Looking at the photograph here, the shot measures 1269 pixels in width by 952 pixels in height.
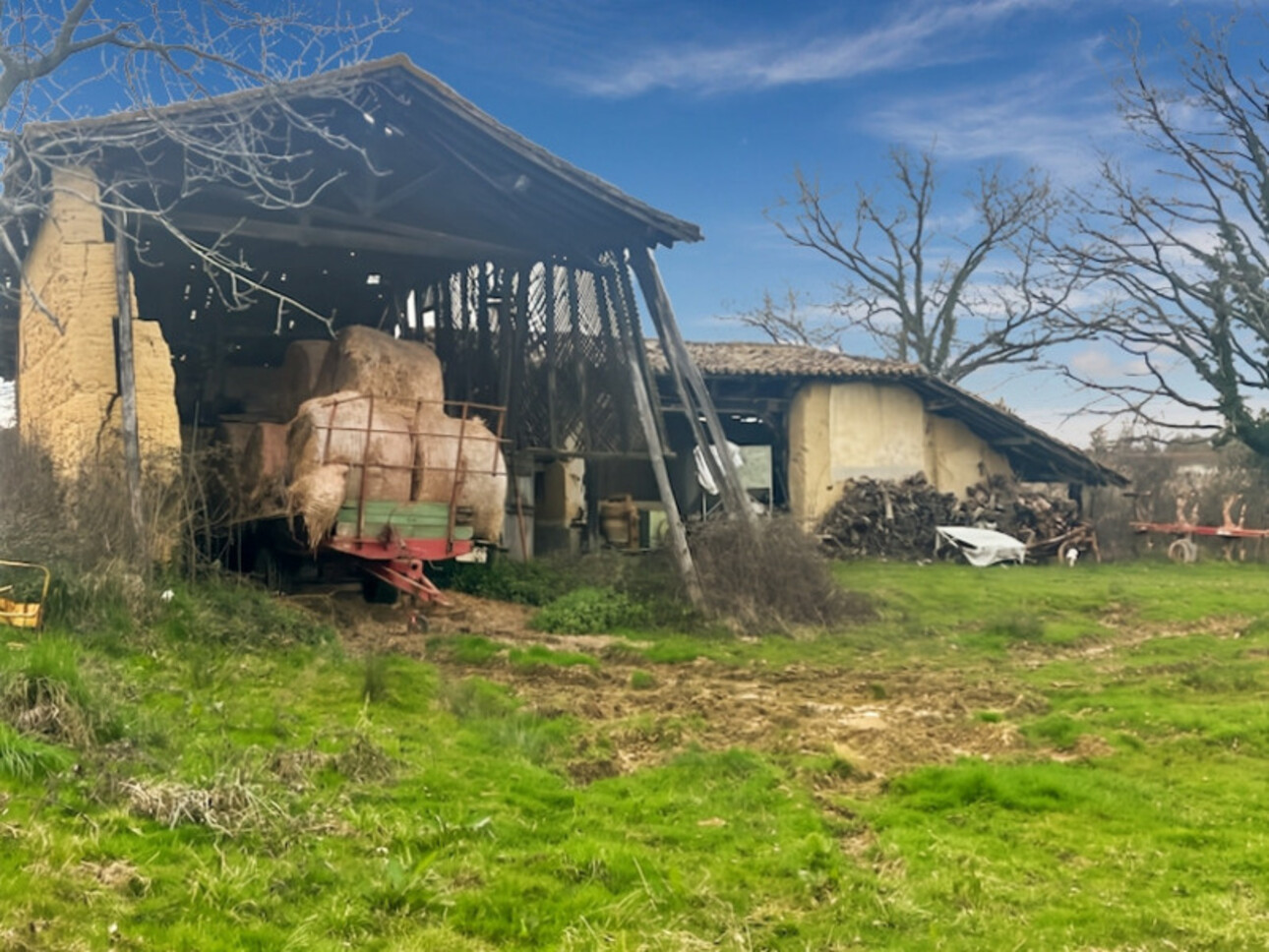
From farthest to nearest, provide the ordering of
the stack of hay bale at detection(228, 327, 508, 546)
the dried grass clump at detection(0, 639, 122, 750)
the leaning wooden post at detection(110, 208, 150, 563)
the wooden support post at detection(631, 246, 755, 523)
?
the wooden support post at detection(631, 246, 755, 523), the stack of hay bale at detection(228, 327, 508, 546), the leaning wooden post at detection(110, 208, 150, 563), the dried grass clump at detection(0, 639, 122, 750)

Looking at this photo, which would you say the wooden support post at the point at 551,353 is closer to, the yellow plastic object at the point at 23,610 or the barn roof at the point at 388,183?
the barn roof at the point at 388,183

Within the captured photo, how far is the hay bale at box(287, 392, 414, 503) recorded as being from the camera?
12.2 m

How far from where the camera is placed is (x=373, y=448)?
1235cm

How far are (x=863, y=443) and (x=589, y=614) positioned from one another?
12.8 m

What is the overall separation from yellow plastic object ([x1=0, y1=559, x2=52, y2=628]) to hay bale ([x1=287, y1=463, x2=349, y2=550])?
3458 mm

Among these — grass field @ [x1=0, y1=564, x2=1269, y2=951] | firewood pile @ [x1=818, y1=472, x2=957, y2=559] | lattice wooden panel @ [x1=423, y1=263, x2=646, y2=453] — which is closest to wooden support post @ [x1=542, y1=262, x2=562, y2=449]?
lattice wooden panel @ [x1=423, y1=263, x2=646, y2=453]

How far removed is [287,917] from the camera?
4.31 m

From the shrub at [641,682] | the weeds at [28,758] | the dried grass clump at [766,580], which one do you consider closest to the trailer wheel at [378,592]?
the dried grass clump at [766,580]

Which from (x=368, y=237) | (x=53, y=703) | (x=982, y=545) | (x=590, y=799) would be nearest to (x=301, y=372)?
(x=368, y=237)

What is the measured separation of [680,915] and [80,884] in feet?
7.43

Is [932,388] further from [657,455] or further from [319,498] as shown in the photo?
[319,498]

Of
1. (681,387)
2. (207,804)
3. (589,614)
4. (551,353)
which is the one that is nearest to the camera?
(207,804)

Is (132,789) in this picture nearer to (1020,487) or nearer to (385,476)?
(385,476)

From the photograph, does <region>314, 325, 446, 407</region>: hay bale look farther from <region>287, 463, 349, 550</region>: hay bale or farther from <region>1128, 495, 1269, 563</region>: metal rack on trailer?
<region>1128, 495, 1269, 563</region>: metal rack on trailer
